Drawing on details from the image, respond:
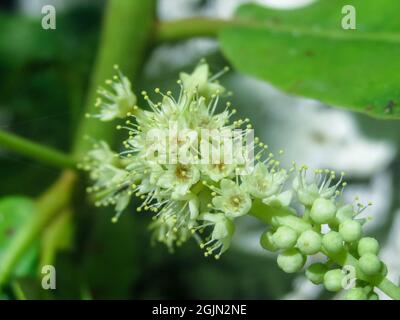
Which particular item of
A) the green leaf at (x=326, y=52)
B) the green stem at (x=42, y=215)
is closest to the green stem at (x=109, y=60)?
the green stem at (x=42, y=215)

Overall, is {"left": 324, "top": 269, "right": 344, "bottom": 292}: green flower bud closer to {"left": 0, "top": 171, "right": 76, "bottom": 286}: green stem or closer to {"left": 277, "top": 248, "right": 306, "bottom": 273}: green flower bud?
{"left": 277, "top": 248, "right": 306, "bottom": 273}: green flower bud

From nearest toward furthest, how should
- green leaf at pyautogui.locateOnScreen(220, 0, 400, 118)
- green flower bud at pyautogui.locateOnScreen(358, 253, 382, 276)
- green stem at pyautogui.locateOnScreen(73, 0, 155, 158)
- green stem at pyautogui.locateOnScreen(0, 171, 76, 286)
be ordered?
green flower bud at pyautogui.locateOnScreen(358, 253, 382, 276), green leaf at pyautogui.locateOnScreen(220, 0, 400, 118), green stem at pyautogui.locateOnScreen(0, 171, 76, 286), green stem at pyautogui.locateOnScreen(73, 0, 155, 158)

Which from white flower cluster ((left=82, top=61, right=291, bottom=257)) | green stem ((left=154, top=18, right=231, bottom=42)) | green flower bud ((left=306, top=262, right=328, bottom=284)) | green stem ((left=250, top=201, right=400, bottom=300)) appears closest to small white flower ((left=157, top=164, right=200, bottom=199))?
white flower cluster ((left=82, top=61, right=291, bottom=257))

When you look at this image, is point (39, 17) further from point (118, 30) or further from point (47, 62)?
point (118, 30)

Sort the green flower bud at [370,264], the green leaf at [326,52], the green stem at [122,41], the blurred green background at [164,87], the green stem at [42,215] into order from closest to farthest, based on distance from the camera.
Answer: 1. the green flower bud at [370,264]
2. the green leaf at [326,52]
3. the green stem at [42,215]
4. the green stem at [122,41]
5. the blurred green background at [164,87]

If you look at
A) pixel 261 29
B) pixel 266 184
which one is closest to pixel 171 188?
pixel 266 184

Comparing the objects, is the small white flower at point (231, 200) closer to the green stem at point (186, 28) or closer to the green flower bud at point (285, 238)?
the green flower bud at point (285, 238)
